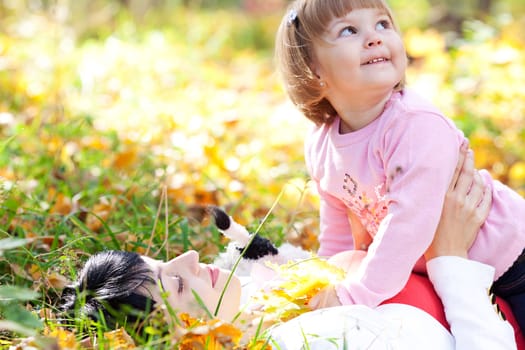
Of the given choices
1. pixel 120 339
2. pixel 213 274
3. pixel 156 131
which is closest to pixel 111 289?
pixel 120 339

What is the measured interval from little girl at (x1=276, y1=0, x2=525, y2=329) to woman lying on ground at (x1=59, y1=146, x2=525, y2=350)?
90 mm

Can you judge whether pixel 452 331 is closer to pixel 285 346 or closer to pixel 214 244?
pixel 285 346

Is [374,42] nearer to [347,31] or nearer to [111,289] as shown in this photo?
[347,31]

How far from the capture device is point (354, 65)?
86.3 inches

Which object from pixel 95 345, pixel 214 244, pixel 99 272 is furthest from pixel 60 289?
pixel 214 244

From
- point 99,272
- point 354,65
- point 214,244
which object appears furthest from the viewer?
point 214,244

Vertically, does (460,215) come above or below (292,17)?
below

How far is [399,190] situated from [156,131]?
280cm

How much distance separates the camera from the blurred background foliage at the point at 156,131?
2.75m

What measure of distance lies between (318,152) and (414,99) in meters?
0.39

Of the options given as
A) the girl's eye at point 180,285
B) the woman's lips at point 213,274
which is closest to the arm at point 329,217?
the woman's lips at point 213,274

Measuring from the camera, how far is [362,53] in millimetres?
2184

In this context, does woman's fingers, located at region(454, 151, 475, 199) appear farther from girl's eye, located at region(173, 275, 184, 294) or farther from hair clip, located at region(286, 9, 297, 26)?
girl's eye, located at region(173, 275, 184, 294)

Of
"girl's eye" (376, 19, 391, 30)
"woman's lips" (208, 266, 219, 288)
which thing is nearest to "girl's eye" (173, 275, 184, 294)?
"woman's lips" (208, 266, 219, 288)
